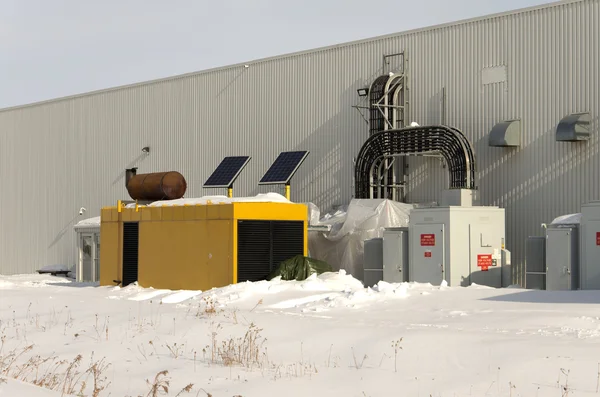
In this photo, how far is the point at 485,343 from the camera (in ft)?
46.8

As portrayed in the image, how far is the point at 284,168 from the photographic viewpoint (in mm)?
32844

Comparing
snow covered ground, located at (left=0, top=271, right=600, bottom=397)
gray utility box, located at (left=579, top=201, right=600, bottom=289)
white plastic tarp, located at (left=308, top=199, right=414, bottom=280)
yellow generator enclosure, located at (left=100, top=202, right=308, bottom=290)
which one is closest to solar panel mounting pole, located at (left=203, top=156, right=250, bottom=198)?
yellow generator enclosure, located at (left=100, top=202, right=308, bottom=290)

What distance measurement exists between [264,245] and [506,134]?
7693 millimetres

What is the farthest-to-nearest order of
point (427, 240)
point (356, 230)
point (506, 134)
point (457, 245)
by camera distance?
point (356, 230) → point (506, 134) → point (427, 240) → point (457, 245)

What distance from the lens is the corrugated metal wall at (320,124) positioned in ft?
88.7

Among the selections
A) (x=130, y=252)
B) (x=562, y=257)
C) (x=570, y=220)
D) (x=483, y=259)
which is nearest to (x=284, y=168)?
(x=130, y=252)

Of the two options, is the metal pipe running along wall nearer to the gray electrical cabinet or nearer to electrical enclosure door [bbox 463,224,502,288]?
electrical enclosure door [bbox 463,224,502,288]

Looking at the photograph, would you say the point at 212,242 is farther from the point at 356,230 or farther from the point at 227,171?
the point at 227,171

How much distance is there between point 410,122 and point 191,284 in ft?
30.2

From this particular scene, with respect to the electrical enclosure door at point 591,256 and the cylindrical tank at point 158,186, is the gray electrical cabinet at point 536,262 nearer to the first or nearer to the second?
the electrical enclosure door at point 591,256

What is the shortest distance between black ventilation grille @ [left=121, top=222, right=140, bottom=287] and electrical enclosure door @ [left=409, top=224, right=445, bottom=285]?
957cm

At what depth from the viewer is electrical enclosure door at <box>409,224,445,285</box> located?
24.9 metres

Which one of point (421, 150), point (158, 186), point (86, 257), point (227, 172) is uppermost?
point (421, 150)

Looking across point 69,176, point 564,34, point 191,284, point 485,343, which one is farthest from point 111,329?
point 69,176
